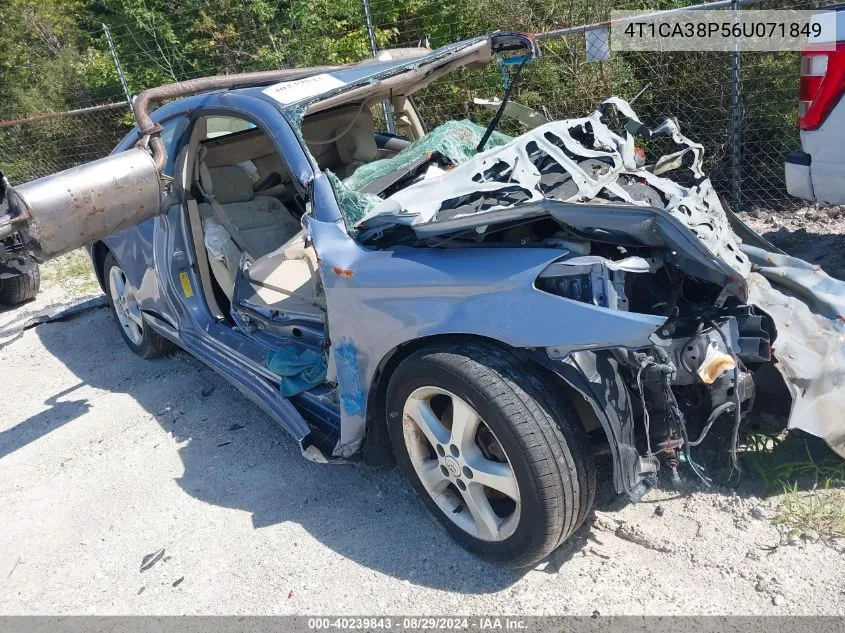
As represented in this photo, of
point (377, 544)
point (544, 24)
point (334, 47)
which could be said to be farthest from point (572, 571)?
point (334, 47)

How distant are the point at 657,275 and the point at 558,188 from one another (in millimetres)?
504

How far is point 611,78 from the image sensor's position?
7270mm

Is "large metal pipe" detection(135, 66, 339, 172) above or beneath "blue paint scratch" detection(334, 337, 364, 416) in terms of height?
above

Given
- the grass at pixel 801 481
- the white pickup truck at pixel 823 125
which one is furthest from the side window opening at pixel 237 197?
the white pickup truck at pixel 823 125

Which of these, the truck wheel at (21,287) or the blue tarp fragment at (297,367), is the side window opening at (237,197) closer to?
the blue tarp fragment at (297,367)

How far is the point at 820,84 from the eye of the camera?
3.95m

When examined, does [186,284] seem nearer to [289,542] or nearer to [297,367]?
[297,367]

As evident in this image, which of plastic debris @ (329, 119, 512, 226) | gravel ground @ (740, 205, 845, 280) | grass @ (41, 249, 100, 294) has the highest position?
plastic debris @ (329, 119, 512, 226)

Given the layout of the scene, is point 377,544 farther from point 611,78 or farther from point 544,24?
point 544,24

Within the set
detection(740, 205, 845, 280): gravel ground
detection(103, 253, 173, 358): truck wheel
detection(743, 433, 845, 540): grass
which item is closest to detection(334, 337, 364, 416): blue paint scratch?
detection(743, 433, 845, 540): grass

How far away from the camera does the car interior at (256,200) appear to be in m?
3.85

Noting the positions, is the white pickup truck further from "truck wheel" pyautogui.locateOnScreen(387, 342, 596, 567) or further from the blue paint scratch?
the blue paint scratch

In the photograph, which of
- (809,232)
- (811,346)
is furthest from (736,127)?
(811,346)

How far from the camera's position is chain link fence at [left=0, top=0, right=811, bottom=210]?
652cm
